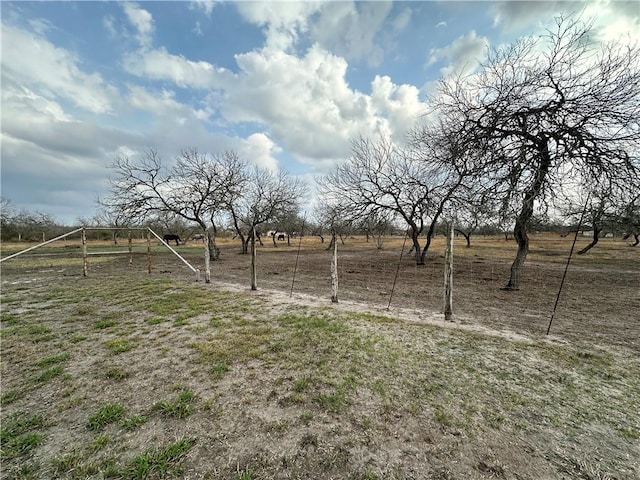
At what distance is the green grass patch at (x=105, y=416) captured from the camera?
2379 millimetres

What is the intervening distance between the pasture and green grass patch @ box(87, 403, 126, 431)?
1 centimetres

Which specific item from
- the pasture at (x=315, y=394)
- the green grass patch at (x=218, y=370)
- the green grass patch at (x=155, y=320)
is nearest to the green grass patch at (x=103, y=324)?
the pasture at (x=315, y=394)

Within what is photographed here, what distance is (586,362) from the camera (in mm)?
3537

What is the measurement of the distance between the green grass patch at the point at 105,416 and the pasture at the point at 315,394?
0.04ft

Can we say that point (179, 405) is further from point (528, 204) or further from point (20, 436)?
point (528, 204)

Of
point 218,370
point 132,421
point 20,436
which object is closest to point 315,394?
point 218,370

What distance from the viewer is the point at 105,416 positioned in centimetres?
247

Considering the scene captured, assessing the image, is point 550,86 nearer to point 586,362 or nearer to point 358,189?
point 586,362

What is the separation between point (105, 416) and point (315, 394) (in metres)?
1.95

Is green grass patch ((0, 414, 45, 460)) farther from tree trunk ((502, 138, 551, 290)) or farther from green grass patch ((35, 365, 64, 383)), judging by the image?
tree trunk ((502, 138, 551, 290))

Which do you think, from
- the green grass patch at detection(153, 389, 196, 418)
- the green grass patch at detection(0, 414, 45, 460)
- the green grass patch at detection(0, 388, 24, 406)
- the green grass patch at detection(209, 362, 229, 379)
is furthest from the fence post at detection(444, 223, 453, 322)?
the green grass patch at detection(0, 388, 24, 406)

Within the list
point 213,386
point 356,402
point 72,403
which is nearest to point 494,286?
point 356,402

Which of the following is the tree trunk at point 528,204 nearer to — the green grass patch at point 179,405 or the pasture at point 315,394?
the pasture at point 315,394

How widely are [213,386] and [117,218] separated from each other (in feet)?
55.8
